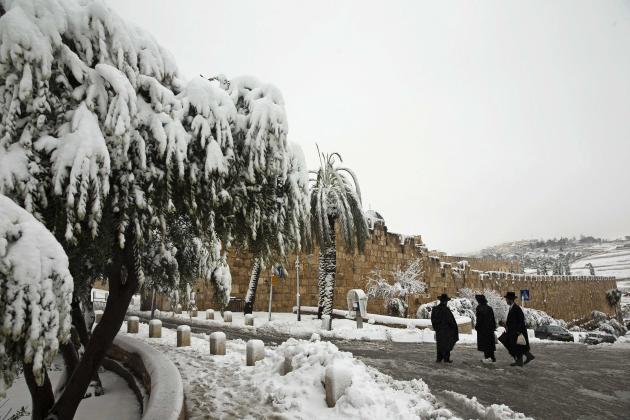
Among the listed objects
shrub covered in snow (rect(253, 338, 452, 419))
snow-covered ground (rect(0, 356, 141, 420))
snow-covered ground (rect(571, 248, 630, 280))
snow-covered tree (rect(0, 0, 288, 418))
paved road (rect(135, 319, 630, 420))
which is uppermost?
snow-covered ground (rect(571, 248, 630, 280))

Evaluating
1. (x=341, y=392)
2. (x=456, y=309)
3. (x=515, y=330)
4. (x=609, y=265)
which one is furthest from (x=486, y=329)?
(x=609, y=265)

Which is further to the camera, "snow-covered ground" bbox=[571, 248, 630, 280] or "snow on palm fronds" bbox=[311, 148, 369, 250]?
"snow-covered ground" bbox=[571, 248, 630, 280]

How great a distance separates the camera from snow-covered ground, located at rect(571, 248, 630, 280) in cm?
8362

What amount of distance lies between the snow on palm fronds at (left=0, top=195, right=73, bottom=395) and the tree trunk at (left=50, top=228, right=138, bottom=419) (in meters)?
1.79

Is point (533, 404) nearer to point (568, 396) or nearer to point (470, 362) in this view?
point (568, 396)

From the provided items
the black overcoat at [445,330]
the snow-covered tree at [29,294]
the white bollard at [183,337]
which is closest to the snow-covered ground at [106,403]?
the white bollard at [183,337]

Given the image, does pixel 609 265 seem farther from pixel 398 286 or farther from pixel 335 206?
pixel 335 206

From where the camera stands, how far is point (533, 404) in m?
5.05

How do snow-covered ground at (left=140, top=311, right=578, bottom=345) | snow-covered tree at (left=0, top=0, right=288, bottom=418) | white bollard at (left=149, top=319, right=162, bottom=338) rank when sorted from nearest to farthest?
snow-covered tree at (left=0, top=0, right=288, bottom=418)
white bollard at (left=149, top=319, right=162, bottom=338)
snow-covered ground at (left=140, top=311, right=578, bottom=345)

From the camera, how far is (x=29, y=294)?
1903 millimetres

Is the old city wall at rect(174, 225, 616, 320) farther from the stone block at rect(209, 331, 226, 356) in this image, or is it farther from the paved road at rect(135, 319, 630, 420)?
the paved road at rect(135, 319, 630, 420)

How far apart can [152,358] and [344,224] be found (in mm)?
10717

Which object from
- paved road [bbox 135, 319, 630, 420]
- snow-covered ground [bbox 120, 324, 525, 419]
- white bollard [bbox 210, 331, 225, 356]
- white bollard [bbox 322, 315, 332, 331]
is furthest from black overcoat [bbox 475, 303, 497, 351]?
white bollard [bbox 322, 315, 332, 331]

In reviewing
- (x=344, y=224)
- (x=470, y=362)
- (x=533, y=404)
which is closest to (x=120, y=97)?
(x=533, y=404)
